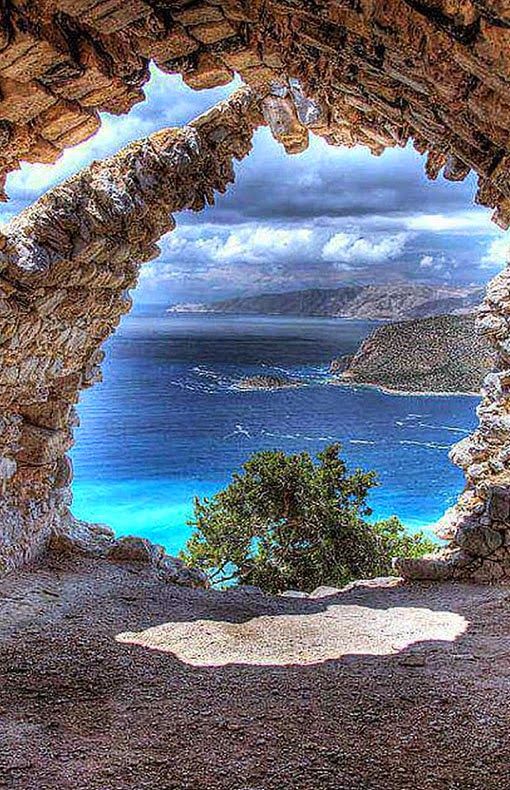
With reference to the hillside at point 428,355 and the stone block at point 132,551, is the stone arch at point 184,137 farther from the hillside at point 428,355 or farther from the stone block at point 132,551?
the hillside at point 428,355

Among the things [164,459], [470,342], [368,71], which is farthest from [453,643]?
[164,459]

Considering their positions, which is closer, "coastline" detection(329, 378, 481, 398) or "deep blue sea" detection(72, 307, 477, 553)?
"deep blue sea" detection(72, 307, 477, 553)

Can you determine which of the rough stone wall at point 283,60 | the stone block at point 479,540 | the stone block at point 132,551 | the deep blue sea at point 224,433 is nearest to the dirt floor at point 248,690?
the stone block at point 479,540

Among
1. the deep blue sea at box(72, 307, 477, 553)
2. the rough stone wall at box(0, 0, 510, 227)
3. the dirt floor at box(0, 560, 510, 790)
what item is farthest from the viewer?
the deep blue sea at box(72, 307, 477, 553)

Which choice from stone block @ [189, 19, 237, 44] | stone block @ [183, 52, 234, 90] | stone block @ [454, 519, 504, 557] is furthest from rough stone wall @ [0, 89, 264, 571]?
stone block @ [454, 519, 504, 557]

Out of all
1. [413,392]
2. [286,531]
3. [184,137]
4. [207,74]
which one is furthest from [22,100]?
[413,392]

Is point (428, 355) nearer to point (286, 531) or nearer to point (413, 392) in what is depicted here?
point (413, 392)

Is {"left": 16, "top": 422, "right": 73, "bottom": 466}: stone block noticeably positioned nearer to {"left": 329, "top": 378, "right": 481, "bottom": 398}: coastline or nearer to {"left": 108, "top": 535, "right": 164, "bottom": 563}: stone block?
{"left": 108, "top": 535, "right": 164, "bottom": 563}: stone block
